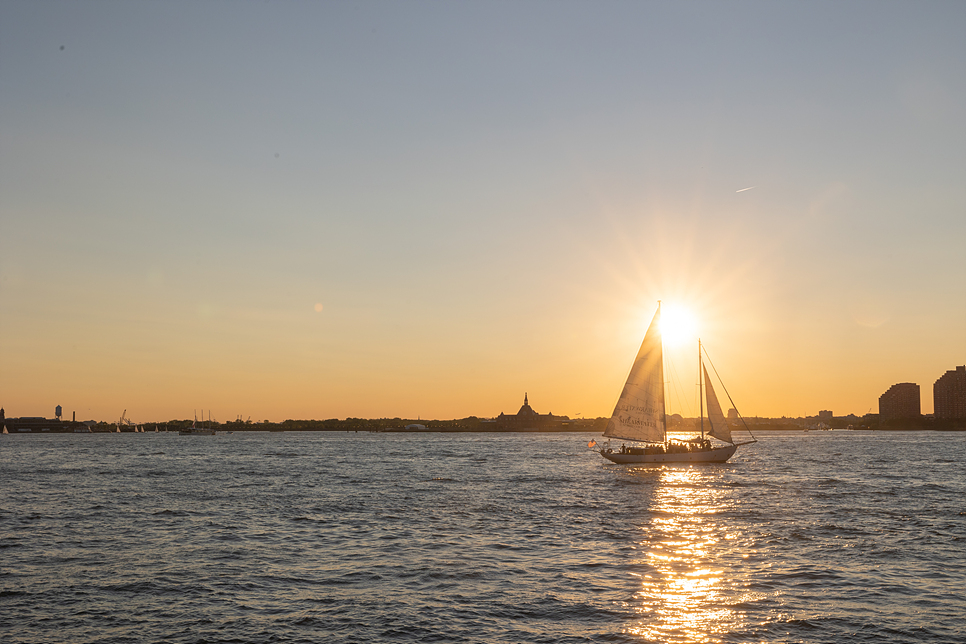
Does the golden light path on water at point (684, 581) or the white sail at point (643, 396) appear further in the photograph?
→ the white sail at point (643, 396)

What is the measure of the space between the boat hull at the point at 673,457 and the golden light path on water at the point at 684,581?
4425cm

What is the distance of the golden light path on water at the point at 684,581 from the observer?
71.7 ft

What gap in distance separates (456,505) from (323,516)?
1042cm

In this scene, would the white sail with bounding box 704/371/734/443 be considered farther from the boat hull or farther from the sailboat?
the sailboat

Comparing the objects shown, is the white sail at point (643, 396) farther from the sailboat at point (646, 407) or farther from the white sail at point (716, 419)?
the white sail at point (716, 419)

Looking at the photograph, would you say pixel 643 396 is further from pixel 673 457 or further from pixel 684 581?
pixel 684 581

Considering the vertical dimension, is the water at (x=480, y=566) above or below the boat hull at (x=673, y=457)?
above

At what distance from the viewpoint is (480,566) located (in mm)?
31031

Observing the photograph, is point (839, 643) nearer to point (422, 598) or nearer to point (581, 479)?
point (422, 598)

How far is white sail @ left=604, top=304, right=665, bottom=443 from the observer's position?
93.3m

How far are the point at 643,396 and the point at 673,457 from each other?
443 inches

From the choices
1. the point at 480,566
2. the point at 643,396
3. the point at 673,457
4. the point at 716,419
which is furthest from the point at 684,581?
the point at 716,419

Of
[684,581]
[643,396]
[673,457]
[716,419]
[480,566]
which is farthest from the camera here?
[716,419]

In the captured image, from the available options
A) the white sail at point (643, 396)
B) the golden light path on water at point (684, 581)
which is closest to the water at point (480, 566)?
the golden light path on water at point (684, 581)
